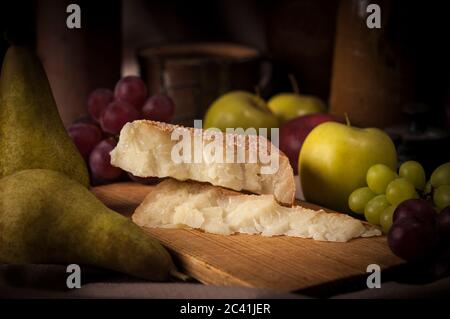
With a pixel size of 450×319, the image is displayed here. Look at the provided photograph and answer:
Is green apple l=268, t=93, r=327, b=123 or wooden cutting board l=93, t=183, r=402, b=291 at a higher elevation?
green apple l=268, t=93, r=327, b=123

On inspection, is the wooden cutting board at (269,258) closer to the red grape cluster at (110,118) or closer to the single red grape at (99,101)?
the red grape cluster at (110,118)

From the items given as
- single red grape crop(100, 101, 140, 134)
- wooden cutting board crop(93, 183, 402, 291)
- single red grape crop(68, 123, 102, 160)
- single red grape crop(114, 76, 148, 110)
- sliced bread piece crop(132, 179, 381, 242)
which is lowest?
wooden cutting board crop(93, 183, 402, 291)

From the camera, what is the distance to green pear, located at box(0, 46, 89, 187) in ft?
4.09

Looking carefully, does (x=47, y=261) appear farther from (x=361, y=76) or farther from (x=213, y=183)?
(x=361, y=76)

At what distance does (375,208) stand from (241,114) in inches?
24.9

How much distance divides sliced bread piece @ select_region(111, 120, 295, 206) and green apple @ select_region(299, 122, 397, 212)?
5.5 inches

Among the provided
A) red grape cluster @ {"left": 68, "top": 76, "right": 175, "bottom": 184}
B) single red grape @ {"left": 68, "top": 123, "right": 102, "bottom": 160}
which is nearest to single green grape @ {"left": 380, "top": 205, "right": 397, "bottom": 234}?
red grape cluster @ {"left": 68, "top": 76, "right": 175, "bottom": 184}

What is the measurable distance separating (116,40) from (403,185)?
1154mm

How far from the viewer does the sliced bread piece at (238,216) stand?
1.17 metres

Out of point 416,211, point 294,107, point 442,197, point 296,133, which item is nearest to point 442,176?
point 442,197

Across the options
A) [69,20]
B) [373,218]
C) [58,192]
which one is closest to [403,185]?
[373,218]

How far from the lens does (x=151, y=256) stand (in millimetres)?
1030

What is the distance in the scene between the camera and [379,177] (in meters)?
1.24

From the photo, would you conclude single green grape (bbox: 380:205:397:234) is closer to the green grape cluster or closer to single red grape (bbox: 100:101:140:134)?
the green grape cluster
